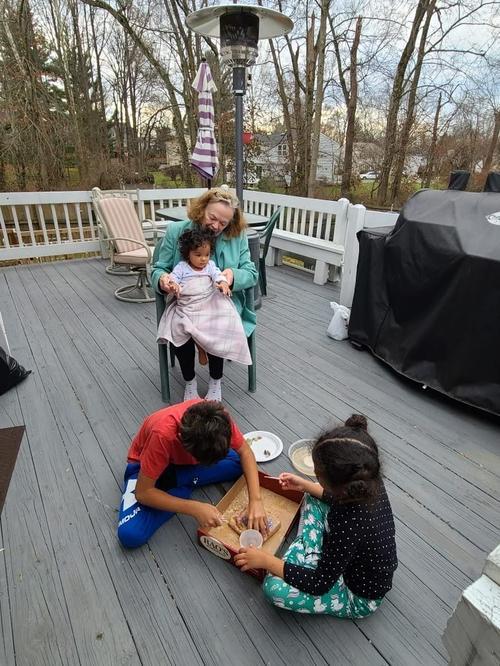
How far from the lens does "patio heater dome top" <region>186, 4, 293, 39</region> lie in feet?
9.77

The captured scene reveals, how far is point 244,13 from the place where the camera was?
3068mm

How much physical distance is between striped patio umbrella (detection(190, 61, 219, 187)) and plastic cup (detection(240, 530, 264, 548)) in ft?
11.7

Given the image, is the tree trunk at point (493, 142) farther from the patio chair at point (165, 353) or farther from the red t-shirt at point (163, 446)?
the red t-shirt at point (163, 446)

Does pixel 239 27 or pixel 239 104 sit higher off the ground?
pixel 239 27

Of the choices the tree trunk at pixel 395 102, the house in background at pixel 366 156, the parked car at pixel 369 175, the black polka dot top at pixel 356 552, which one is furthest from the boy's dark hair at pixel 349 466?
the parked car at pixel 369 175

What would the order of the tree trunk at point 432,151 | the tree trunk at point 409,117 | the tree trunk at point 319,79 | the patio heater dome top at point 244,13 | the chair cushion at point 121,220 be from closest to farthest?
the patio heater dome top at point 244,13
the chair cushion at point 121,220
the tree trunk at point 319,79
the tree trunk at point 409,117
the tree trunk at point 432,151

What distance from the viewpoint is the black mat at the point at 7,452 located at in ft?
5.52

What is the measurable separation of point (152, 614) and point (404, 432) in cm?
148

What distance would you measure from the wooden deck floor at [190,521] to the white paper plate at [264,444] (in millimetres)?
61

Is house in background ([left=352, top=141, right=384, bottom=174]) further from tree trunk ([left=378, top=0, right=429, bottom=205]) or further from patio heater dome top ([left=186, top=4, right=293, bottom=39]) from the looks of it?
patio heater dome top ([left=186, top=4, right=293, bottom=39])

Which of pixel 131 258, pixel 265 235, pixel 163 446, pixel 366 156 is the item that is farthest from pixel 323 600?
pixel 366 156

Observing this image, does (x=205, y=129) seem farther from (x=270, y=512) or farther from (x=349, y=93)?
(x=349, y=93)

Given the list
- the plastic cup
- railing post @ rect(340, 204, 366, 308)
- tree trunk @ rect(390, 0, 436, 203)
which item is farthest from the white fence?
tree trunk @ rect(390, 0, 436, 203)

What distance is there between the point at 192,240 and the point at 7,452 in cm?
138
